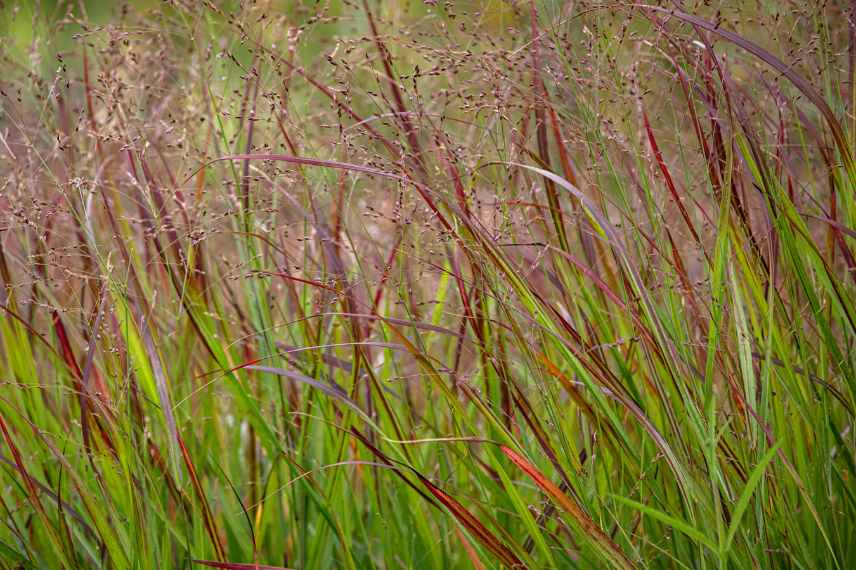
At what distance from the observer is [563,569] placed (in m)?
1.44

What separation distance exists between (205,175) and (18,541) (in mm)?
799

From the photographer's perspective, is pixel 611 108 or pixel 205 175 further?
pixel 205 175

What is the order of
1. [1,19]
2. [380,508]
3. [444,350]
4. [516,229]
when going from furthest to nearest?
[444,350], [1,19], [380,508], [516,229]

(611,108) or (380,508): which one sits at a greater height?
(611,108)

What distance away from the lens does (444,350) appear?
219cm

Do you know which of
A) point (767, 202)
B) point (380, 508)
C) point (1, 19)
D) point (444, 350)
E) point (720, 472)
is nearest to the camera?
point (720, 472)

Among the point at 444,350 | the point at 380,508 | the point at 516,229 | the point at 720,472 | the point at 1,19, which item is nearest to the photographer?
the point at 720,472

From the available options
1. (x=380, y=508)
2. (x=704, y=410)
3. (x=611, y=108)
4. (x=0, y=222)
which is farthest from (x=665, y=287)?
(x=0, y=222)

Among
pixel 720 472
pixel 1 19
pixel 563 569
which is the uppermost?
pixel 1 19

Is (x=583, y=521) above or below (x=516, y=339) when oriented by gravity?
below

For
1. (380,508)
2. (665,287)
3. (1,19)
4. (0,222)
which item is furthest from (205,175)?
(665,287)

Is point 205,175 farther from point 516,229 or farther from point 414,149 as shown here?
point 516,229

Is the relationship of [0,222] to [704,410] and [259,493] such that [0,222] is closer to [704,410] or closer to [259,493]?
[259,493]

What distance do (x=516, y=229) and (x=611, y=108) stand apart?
0.77 feet
